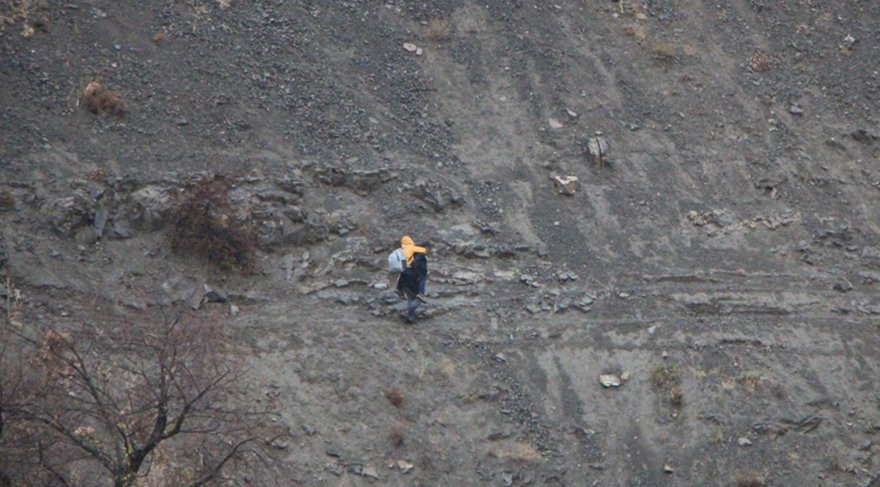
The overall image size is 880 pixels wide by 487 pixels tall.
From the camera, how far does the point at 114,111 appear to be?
22969 millimetres

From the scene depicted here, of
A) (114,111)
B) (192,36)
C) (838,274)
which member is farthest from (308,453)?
(838,274)

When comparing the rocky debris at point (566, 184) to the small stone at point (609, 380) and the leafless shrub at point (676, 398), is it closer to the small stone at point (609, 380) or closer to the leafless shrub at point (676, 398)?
the small stone at point (609, 380)

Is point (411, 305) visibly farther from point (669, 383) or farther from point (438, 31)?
point (438, 31)

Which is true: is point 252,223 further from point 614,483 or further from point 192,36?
point 614,483

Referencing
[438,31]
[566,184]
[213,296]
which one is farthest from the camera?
[438,31]

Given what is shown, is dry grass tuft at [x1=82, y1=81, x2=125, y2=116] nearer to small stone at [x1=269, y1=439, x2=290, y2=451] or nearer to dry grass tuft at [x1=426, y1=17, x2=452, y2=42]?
dry grass tuft at [x1=426, y1=17, x2=452, y2=42]

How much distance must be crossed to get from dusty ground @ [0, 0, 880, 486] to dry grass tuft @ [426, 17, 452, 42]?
0.24ft

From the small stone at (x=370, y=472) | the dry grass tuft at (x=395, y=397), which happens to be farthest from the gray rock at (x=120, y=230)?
the small stone at (x=370, y=472)

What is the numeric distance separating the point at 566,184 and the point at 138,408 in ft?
33.4

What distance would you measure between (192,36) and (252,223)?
4.90 m

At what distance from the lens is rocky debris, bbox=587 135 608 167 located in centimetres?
2538

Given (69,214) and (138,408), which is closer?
(138,408)

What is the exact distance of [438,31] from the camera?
2689 centimetres

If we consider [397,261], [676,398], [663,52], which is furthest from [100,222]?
[663,52]
